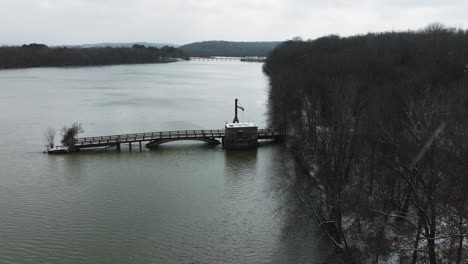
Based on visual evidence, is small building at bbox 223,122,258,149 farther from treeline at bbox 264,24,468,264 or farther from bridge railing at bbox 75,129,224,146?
treeline at bbox 264,24,468,264

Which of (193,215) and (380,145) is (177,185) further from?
(380,145)

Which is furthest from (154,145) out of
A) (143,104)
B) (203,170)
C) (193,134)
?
(143,104)

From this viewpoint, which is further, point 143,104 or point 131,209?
point 143,104

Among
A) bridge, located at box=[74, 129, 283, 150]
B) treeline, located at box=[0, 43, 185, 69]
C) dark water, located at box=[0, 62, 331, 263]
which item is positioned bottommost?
dark water, located at box=[0, 62, 331, 263]

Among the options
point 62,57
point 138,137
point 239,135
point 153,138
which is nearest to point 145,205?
point 153,138

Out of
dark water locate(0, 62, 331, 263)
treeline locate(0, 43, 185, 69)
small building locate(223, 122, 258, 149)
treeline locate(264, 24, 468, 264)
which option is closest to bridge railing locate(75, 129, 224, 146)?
dark water locate(0, 62, 331, 263)

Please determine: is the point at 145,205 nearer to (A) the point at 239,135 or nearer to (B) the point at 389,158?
(B) the point at 389,158

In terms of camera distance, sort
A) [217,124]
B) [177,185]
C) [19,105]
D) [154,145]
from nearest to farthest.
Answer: [177,185]
[154,145]
[217,124]
[19,105]
